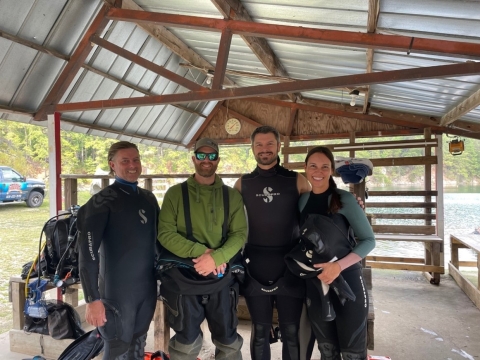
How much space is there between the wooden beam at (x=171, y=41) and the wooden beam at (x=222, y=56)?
1.66 metres

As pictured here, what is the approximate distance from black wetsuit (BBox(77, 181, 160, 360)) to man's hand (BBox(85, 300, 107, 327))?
3 cm

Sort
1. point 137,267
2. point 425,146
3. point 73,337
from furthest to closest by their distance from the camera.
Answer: point 425,146
point 73,337
point 137,267

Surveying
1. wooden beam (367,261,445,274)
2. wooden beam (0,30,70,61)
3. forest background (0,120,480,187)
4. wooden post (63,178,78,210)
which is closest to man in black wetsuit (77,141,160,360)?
wooden post (63,178,78,210)

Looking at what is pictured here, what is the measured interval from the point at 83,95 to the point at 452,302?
6628 mm

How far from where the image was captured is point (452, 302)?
496 cm

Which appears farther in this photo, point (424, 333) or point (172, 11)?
point (172, 11)

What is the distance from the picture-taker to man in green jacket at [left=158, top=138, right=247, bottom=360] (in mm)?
1833

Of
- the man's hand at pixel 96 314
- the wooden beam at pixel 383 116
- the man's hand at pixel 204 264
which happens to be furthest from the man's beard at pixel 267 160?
the wooden beam at pixel 383 116

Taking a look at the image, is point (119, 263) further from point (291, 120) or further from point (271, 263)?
point (291, 120)

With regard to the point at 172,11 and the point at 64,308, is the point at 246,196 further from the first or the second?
the point at 172,11

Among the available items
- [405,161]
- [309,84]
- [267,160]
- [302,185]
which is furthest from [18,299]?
[405,161]

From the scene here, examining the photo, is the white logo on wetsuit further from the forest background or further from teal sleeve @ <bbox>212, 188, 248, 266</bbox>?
the forest background

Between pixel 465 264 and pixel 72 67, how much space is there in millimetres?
7373

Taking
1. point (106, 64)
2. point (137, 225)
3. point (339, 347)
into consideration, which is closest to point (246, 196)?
point (137, 225)
